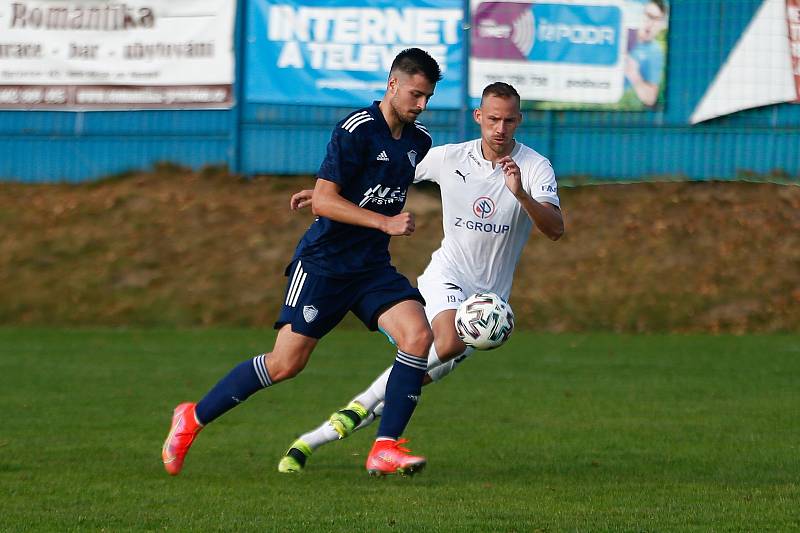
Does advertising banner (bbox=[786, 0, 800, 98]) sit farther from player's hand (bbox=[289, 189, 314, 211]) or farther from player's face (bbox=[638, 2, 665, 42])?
player's hand (bbox=[289, 189, 314, 211])

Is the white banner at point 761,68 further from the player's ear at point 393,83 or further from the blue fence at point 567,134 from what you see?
the player's ear at point 393,83

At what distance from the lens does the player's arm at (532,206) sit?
7.05 meters

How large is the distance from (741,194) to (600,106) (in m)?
2.08

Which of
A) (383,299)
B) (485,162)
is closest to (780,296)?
(485,162)

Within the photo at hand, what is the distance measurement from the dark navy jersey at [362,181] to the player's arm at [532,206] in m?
0.54

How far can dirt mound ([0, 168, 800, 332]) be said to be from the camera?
16.4 metres

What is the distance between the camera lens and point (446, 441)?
8.83 m

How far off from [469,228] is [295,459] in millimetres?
1677

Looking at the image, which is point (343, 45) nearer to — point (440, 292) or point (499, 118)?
point (440, 292)

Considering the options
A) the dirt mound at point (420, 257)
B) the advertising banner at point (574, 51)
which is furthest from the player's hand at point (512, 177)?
the advertising banner at point (574, 51)

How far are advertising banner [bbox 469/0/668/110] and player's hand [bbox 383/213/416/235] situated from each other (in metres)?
11.7

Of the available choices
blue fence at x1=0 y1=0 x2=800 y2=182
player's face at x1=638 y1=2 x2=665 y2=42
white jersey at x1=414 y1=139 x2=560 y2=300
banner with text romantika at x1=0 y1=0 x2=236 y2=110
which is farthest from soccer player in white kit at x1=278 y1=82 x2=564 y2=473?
banner with text romantika at x1=0 y1=0 x2=236 y2=110

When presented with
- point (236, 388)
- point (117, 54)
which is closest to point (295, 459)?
point (236, 388)

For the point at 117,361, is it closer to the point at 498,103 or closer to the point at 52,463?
the point at 52,463
